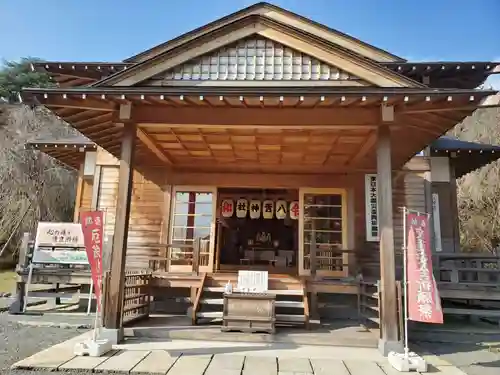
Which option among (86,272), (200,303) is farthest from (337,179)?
(86,272)

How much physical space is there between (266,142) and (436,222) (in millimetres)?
4804

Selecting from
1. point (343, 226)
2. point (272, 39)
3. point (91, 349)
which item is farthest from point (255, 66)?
point (91, 349)

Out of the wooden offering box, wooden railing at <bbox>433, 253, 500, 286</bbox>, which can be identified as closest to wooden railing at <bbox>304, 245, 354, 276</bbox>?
wooden railing at <bbox>433, 253, 500, 286</bbox>

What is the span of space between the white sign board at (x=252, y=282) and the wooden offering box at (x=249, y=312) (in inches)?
11.9

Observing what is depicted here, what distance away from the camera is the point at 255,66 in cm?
637

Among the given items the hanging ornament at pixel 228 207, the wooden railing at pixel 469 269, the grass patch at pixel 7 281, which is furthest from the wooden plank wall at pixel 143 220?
the wooden railing at pixel 469 269

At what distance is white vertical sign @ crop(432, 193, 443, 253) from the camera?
8.33 meters

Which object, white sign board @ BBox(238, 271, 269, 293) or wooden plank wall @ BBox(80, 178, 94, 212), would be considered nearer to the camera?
white sign board @ BBox(238, 271, 269, 293)

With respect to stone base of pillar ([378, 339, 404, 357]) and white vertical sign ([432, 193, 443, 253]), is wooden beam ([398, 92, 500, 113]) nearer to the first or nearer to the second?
stone base of pillar ([378, 339, 404, 357])

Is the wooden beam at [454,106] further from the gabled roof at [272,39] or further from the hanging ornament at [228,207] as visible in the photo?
the hanging ornament at [228,207]

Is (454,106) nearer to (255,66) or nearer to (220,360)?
(255,66)

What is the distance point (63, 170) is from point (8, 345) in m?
13.6

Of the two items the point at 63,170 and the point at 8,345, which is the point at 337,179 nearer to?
the point at 8,345

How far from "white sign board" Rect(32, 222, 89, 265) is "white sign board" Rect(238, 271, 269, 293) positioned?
3474 mm
